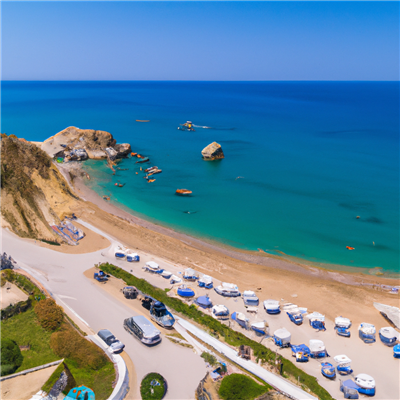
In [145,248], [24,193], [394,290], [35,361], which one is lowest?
[394,290]

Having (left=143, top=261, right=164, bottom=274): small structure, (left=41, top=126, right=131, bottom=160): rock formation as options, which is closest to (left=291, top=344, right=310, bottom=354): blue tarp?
(left=143, top=261, right=164, bottom=274): small structure

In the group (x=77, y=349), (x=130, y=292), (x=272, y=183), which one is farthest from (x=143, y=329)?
(x=272, y=183)

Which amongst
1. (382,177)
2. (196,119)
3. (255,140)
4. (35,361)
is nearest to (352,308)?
(35,361)

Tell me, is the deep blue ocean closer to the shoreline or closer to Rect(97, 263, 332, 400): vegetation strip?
the shoreline

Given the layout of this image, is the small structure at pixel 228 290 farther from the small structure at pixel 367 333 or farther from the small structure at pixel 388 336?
the small structure at pixel 388 336

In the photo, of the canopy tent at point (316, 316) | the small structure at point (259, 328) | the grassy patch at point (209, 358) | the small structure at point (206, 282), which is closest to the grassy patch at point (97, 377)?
the grassy patch at point (209, 358)

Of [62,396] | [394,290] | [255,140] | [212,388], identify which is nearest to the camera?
[62,396]

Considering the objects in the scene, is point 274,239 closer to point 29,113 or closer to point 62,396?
point 62,396
